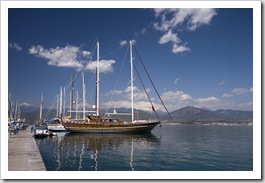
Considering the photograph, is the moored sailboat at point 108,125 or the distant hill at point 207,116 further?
the distant hill at point 207,116

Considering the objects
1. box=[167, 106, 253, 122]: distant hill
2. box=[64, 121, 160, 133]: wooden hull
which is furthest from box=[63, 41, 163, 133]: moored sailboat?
box=[167, 106, 253, 122]: distant hill

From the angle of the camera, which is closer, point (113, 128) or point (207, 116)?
point (113, 128)

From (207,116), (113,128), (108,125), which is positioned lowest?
(207,116)

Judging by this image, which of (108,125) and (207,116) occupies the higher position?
(108,125)

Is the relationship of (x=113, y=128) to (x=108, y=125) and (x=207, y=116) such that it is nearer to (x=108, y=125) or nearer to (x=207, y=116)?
(x=108, y=125)

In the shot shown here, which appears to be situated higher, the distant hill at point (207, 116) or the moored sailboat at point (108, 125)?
the moored sailboat at point (108, 125)

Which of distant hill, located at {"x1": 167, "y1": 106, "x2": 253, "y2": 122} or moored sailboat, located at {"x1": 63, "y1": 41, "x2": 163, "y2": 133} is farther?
distant hill, located at {"x1": 167, "y1": 106, "x2": 253, "y2": 122}

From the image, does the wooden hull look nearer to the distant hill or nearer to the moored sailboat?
the moored sailboat

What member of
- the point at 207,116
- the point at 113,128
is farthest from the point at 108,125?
the point at 207,116

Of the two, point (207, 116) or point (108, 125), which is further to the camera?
point (207, 116)

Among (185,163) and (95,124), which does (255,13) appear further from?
(95,124)

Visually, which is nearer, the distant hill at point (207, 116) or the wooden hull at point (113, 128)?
the wooden hull at point (113, 128)

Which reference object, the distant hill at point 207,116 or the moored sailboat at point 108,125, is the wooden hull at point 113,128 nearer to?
the moored sailboat at point 108,125

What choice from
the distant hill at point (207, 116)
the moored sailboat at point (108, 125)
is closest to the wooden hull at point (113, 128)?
the moored sailboat at point (108, 125)
